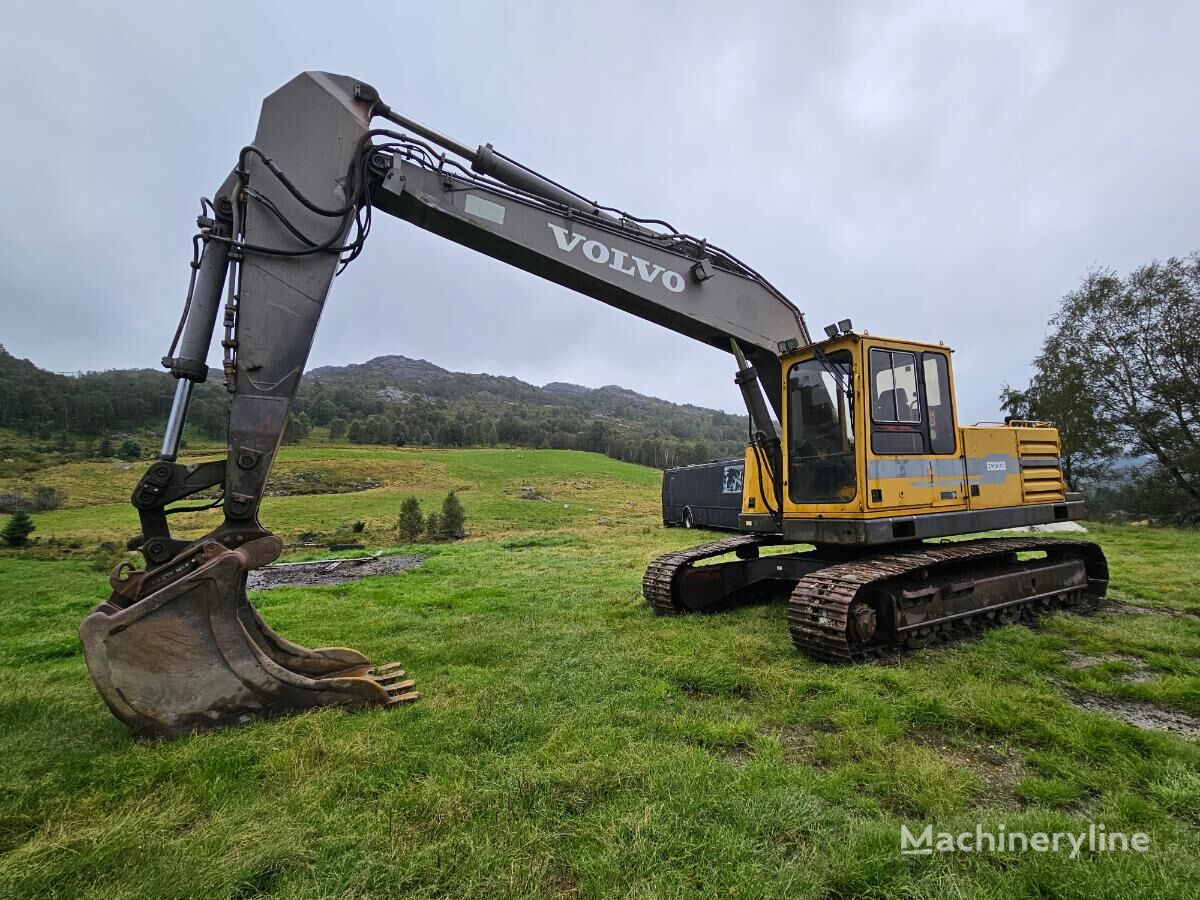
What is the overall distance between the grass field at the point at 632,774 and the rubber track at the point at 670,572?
608 mm

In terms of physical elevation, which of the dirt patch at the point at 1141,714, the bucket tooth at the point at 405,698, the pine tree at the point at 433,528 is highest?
the pine tree at the point at 433,528

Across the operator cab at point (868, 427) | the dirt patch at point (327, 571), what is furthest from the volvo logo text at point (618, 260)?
the dirt patch at point (327, 571)

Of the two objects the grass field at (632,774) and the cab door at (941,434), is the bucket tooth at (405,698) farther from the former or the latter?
the cab door at (941,434)

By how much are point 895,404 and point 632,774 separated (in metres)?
4.64

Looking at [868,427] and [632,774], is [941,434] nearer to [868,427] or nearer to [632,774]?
[868,427]

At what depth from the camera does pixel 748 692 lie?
4.32m

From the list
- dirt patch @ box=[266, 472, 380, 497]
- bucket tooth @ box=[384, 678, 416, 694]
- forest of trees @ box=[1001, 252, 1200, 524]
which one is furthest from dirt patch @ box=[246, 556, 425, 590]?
dirt patch @ box=[266, 472, 380, 497]

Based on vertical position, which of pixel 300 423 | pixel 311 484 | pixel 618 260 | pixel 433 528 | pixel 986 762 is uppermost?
pixel 300 423

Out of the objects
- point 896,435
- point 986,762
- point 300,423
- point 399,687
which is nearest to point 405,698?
point 399,687

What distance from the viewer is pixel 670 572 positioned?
6.66 meters

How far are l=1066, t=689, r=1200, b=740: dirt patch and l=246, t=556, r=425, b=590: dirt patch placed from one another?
1114 cm

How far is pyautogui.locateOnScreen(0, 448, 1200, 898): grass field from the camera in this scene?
222 cm

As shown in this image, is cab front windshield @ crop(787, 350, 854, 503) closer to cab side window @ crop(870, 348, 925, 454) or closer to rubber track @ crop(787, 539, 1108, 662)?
cab side window @ crop(870, 348, 925, 454)
